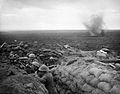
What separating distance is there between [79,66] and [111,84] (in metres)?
2.81

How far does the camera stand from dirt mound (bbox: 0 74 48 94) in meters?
4.77

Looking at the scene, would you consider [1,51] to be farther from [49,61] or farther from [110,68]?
[110,68]

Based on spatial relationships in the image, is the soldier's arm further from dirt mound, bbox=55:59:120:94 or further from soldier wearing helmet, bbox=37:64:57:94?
dirt mound, bbox=55:59:120:94

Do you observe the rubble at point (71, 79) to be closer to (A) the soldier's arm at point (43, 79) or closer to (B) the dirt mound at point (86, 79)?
(B) the dirt mound at point (86, 79)

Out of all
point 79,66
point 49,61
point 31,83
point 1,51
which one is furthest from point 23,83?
point 1,51

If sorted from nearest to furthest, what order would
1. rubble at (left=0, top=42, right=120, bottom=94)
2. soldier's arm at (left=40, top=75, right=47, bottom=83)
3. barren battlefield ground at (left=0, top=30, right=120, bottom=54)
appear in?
rubble at (left=0, top=42, right=120, bottom=94) < soldier's arm at (left=40, top=75, right=47, bottom=83) < barren battlefield ground at (left=0, top=30, right=120, bottom=54)

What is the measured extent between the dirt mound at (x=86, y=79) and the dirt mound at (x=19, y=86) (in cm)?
260

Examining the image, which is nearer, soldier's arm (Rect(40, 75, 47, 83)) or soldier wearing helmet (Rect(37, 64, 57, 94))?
soldier's arm (Rect(40, 75, 47, 83))

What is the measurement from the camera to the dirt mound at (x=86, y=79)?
654cm

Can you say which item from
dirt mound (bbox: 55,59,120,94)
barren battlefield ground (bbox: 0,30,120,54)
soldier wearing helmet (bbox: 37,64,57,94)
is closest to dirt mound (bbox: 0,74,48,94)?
soldier wearing helmet (bbox: 37,64,57,94)

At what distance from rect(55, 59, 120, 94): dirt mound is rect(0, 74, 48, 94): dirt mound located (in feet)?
8.52

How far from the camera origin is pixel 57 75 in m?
9.67

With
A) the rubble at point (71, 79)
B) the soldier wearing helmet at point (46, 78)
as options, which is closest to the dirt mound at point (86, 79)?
the rubble at point (71, 79)

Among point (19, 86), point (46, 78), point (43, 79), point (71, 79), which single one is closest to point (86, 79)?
point (71, 79)
